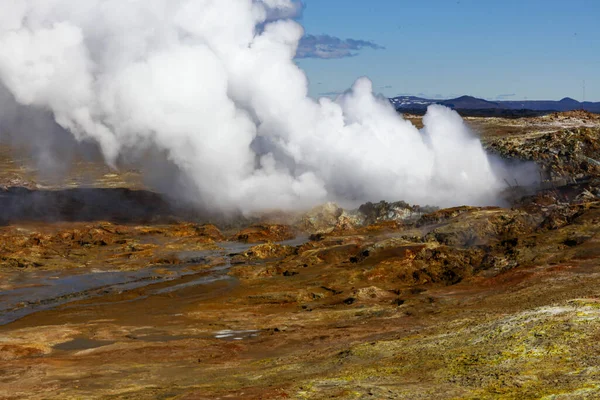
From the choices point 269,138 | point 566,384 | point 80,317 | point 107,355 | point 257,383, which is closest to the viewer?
point 566,384

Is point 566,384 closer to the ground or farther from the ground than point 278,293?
farther from the ground

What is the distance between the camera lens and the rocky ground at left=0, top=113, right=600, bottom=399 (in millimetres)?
14266

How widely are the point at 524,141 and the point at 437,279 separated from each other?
30.4 meters

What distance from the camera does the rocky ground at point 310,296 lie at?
1427cm

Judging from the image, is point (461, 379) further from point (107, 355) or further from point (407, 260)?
point (407, 260)

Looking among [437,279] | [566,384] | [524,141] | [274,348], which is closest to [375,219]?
[437,279]

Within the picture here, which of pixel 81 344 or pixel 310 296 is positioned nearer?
pixel 81 344

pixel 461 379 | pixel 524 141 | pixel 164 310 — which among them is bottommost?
pixel 164 310

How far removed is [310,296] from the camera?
29656 mm

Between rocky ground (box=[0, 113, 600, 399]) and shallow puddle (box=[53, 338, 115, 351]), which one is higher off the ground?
rocky ground (box=[0, 113, 600, 399])

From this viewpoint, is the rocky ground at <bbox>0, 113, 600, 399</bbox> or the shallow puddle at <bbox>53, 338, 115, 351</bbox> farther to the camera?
→ the shallow puddle at <bbox>53, 338, 115, 351</bbox>

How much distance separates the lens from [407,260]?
33.3 metres

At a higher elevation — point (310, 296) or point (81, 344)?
point (81, 344)

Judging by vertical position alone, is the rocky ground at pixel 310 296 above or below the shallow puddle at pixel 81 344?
above
